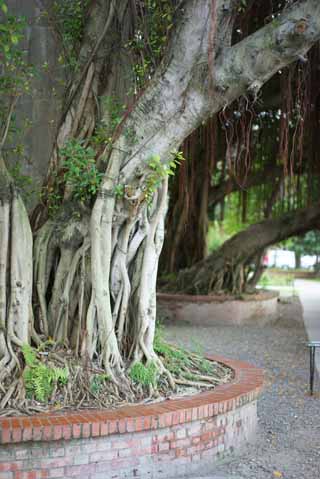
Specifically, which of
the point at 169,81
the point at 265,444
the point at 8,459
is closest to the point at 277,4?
the point at 169,81

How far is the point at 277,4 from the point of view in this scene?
8562 millimetres

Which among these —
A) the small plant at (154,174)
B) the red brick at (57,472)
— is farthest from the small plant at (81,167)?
the red brick at (57,472)

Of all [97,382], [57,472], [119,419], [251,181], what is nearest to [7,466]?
[57,472]

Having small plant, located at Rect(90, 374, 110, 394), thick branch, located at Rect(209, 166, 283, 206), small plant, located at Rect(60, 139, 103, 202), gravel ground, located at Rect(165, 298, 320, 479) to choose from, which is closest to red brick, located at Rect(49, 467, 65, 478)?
small plant, located at Rect(90, 374, 110, 394)

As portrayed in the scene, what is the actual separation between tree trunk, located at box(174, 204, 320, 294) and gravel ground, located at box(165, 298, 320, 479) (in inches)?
49.6

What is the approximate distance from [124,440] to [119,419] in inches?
5.6

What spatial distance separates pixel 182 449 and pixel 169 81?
259 cm

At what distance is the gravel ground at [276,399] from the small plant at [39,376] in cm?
117

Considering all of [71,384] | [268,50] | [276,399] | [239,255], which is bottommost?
[276,399]

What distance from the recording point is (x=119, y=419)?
393cm

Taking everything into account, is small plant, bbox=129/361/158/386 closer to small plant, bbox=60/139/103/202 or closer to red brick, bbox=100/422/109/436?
red brick, bbox=100/422/109/436

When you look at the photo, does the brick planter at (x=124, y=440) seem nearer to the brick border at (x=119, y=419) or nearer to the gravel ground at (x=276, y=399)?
the brick border at (x=119, y=419)

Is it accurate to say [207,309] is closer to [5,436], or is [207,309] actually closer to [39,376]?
[39,376]

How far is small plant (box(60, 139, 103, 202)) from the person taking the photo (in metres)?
4.75
